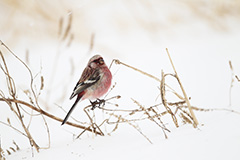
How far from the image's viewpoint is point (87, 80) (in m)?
2.15

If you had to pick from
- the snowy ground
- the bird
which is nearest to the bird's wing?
the bird

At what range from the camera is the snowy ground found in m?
1.65

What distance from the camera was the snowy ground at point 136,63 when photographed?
5.41 ft

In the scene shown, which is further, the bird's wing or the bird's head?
the bird's head

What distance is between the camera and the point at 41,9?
13.1ft

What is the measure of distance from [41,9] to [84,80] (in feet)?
Result: 7.47

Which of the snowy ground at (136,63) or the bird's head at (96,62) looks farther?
the bird's head at (96,62)

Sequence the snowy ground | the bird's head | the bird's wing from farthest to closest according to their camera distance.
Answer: the bird's head
the bird's wing
the snowy ground

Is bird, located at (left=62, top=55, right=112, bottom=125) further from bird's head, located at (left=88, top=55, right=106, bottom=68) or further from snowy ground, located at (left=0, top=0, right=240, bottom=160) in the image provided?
snowy ground, located at (left=0, top=0, right=240, bottom=160)

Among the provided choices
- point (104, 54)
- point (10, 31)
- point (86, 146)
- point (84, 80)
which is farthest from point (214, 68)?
point (10, 31)

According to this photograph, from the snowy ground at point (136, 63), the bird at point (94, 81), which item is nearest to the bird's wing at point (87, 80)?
the bird at point (94, 81)

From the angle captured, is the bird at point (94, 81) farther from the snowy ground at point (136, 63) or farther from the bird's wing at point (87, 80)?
the snowy ground at point (136, 63)

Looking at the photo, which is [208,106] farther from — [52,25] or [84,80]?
[52,25]

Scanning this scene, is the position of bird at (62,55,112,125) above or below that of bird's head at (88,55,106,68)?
below
